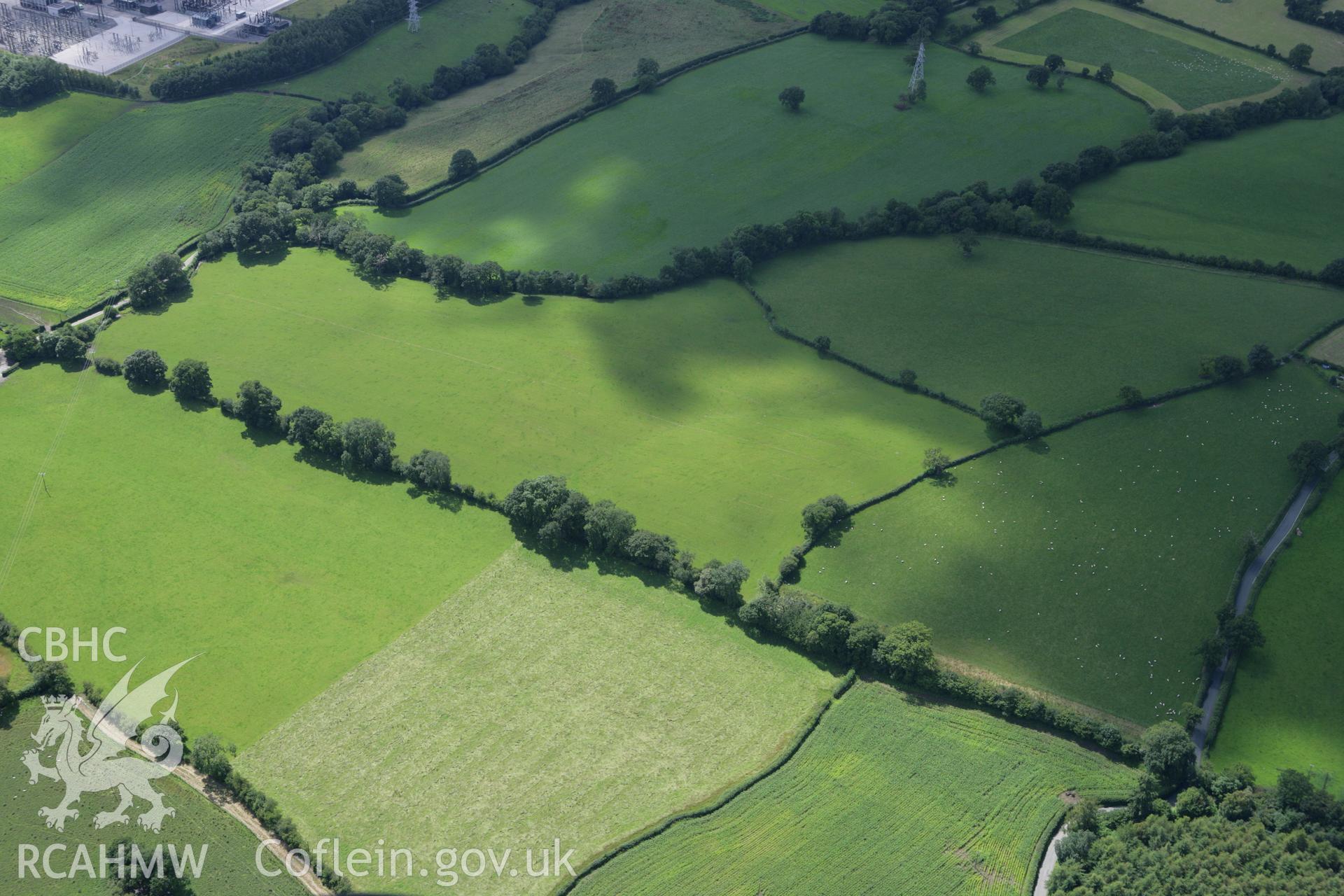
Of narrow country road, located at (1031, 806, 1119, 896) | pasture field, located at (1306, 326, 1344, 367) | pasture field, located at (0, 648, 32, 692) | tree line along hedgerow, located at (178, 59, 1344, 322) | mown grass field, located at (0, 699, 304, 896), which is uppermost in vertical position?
tree line along hedgerow, located at (178, 59, 1344, 322)

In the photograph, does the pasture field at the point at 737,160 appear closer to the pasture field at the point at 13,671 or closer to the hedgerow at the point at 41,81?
the hedgerow at the point at 41,81

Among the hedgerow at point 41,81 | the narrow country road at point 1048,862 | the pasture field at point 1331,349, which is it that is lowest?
the narrow country road at point 1048,862

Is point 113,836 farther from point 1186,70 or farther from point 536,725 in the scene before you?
point 1186,70

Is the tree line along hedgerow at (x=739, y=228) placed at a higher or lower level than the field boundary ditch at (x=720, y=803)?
higher

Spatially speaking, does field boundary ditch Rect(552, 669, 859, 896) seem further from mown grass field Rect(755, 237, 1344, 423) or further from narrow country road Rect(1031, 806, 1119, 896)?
mown grass field Rect(755, 237, 1344, 423)

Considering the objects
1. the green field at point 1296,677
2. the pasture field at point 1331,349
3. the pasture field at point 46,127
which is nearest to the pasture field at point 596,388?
the green field at point 1296,677

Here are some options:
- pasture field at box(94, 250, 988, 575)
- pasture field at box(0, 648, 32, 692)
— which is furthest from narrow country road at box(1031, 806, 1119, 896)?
pasture field at box(0, 648, 32, 692)

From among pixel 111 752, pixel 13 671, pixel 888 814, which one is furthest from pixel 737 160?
pixel 111 752
